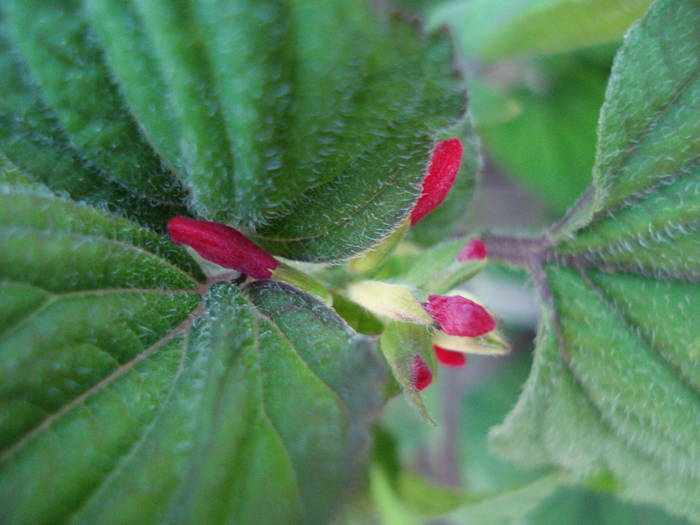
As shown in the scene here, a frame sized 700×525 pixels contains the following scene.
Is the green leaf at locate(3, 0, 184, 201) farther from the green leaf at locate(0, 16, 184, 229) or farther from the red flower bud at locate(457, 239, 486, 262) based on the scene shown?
the red flower bud at locate(457, 239, 486, 262)

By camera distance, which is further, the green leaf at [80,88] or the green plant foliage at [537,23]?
the green plant foliage at [537,23]

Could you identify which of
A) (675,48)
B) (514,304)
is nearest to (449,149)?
(675,48)

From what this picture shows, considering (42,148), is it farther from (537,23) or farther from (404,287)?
(537,23)

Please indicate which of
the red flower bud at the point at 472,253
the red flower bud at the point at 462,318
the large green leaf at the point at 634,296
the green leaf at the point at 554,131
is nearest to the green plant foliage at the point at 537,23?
the green leaf at the point at 554,131

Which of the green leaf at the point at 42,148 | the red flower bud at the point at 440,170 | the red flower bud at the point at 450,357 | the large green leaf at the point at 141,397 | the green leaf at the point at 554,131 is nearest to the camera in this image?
the large green leaf at the point at 141,397

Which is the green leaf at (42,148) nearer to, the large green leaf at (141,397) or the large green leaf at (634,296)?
the large green leaf at (141,397)

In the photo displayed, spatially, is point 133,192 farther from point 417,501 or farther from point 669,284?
point 417,501
